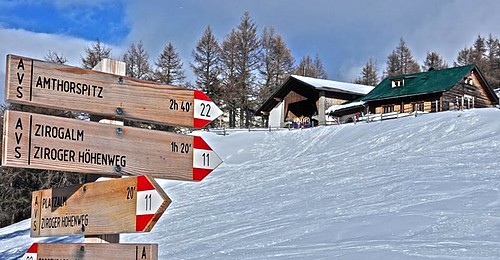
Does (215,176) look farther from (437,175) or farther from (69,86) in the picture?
(69,86)

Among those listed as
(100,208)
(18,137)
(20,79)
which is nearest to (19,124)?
(18,137)

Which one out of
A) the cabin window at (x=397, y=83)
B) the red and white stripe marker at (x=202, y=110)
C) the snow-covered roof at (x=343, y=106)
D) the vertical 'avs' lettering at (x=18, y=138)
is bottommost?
the vertical 'avs' lettering at (x=18, y=138)

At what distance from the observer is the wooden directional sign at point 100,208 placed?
3609mm

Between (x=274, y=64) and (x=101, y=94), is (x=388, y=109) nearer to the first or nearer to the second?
(x=274, y=64)

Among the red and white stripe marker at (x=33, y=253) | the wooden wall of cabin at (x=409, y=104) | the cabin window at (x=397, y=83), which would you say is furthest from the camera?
the cabin window at (x=397, y=83)

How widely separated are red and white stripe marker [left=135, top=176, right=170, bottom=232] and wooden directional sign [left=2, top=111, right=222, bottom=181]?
432 millimetres

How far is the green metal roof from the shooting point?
47344 millimetres

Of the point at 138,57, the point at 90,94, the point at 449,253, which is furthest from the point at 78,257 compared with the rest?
the point at 138,57

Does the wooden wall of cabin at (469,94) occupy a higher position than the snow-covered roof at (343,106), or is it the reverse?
the wooden wall of cabin at (469,94)

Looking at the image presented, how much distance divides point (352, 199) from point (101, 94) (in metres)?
15.5

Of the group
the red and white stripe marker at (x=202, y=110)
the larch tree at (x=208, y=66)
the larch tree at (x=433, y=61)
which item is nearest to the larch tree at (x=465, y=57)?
the larch tree at (x=433, y=61)

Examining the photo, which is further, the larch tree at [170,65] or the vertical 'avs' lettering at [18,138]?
the larch tree at [170,65]

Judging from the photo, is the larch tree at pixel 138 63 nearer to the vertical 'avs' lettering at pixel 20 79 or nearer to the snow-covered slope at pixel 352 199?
the snow-covered slope at pixel 352 199

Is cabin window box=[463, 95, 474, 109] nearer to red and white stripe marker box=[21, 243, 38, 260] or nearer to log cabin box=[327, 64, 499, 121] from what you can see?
log cabin box=[327, 64, 499, 121]
